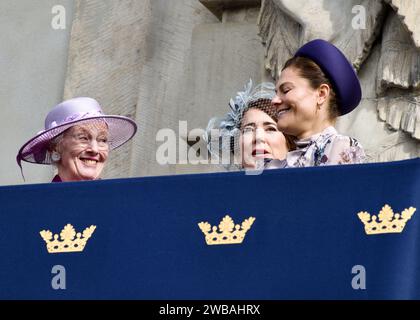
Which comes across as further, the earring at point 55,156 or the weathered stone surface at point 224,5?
the weathered stone surface at point 224,5

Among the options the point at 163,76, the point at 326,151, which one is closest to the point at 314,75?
the point at 326,151

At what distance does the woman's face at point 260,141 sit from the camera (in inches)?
204

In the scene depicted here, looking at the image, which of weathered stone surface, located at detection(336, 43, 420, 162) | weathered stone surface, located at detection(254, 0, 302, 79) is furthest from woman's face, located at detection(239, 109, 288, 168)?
weathered stone surface, located at detection(254, 0, 302, 79)

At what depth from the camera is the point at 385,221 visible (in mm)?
4176

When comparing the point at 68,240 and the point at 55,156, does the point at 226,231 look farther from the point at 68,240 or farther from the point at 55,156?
the point at 55,156

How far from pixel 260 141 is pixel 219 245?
2.96ft

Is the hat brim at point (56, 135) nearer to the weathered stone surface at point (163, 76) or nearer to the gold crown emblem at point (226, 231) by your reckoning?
the gold crown emblem at point (226, 231)

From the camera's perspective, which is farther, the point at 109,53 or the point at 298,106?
the point at 109,53

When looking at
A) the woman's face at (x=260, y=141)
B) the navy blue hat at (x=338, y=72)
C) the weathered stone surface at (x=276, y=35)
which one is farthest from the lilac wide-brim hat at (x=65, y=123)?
the weathered stone surface at (x=276, y=35)

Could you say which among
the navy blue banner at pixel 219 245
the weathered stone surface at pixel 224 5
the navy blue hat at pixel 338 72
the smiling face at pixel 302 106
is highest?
the weathered stone surface at pixel 224 5

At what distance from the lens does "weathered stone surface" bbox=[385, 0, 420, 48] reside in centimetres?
606

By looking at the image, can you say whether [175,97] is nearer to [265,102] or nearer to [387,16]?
[387,16]

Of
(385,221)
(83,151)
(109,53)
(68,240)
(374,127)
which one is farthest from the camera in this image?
(109,53)
